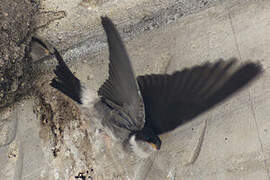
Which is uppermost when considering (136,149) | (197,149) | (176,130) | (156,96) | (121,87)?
(121,87)

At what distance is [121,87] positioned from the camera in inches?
125

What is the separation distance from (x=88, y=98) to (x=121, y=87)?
1.78 feet

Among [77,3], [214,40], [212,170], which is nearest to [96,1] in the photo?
[77,3]

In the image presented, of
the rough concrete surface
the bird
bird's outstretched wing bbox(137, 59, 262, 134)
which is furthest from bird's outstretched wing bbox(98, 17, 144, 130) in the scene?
the rough concrete surface

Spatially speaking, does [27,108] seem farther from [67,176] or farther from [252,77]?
[252,77]

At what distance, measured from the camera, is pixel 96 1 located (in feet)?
12.4

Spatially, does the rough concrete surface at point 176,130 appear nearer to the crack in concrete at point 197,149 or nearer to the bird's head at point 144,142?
the crack in concrete at point 197,149

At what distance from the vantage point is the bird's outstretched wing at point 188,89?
3476 mm

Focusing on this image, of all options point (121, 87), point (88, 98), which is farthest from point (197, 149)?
point (88, 98)

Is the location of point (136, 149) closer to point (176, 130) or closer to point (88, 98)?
point (176, 130)

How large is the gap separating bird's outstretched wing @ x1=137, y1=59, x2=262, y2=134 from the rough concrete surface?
3.2 inches

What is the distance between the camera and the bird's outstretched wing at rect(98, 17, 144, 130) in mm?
2941

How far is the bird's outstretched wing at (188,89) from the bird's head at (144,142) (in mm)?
121

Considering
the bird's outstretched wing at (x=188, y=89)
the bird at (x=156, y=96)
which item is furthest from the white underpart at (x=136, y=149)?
the bird's outstretched wing at (x=188, y=89)
